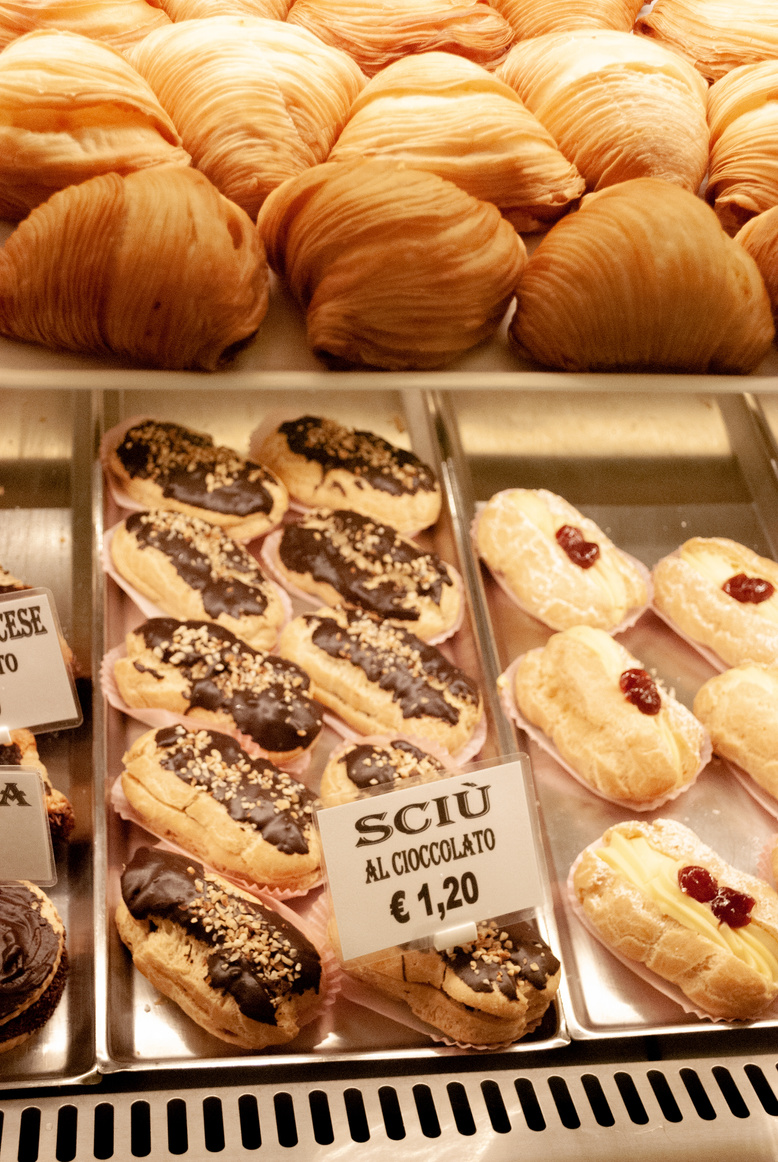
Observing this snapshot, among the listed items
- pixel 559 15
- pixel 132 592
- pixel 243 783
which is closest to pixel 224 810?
pixel 243 783

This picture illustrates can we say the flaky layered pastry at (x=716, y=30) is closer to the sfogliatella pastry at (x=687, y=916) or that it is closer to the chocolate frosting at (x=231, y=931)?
the sfogliatella pastry at (x=687, y=916)

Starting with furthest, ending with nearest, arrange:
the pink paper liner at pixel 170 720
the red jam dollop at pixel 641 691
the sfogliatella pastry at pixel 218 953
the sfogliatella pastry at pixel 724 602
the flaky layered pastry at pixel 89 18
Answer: the sfogliatella pastry at pixel 724 602, the red jam dollop at pixel 641 691, the pink paper liner at pixel 170 720, the flaky layered pastry at pixel 89 18, the sfogliatella pastry at pixel 218 953

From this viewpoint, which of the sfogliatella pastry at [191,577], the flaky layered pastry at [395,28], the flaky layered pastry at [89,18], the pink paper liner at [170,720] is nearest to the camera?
the flaky layered pastry at [89,18]

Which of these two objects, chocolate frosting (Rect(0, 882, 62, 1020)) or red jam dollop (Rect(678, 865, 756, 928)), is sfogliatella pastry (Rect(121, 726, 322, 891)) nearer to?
chocolate frosting (Rect(0, 882, 62, 1020))

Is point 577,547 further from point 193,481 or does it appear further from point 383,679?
point 193,481

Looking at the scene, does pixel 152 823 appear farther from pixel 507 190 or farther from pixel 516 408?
pixel 516 408

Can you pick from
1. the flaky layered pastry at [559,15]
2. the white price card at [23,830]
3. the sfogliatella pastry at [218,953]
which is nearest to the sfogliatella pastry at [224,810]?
the sfogliatella pastry at [218,953]

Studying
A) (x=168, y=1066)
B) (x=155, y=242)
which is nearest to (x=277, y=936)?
(x=168, y=1066)

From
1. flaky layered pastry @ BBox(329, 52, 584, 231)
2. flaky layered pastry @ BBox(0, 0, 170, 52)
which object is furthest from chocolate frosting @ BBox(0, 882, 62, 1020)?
flaky layered pastry @ BBox(0, 0, 170, 52)
